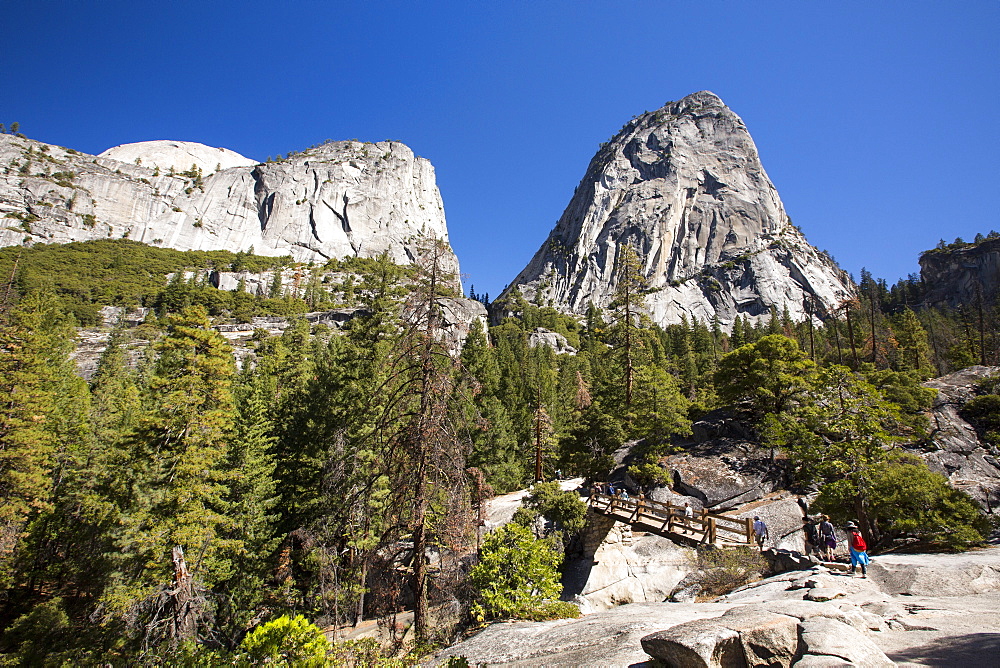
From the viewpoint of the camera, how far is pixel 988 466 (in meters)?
25.7

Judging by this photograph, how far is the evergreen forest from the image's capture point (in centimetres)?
1195

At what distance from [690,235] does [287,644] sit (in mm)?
153336

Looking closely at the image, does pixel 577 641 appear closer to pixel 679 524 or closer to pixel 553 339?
pixel 679 524

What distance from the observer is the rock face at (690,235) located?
126 meters

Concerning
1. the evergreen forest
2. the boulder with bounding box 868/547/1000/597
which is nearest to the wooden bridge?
the evergreen forest

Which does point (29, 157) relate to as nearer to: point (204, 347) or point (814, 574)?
point (204, 347)

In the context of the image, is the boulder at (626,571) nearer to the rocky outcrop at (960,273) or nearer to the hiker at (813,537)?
the hiker at (813,537)

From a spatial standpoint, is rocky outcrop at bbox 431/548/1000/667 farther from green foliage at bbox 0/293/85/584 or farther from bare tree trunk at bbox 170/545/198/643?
green foliage at bbox 0/293/85/584

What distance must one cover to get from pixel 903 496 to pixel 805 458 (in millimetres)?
3179

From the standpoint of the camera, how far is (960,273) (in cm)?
12212

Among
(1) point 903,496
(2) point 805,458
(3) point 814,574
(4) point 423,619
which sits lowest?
(4) point 423,619

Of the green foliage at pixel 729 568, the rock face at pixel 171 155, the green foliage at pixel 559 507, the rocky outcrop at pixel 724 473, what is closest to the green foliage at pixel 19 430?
the green foliage at pixel 559 507

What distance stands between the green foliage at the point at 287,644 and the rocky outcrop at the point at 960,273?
157 metres

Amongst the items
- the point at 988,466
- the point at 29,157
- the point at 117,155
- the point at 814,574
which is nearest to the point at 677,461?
the point at 814,574
